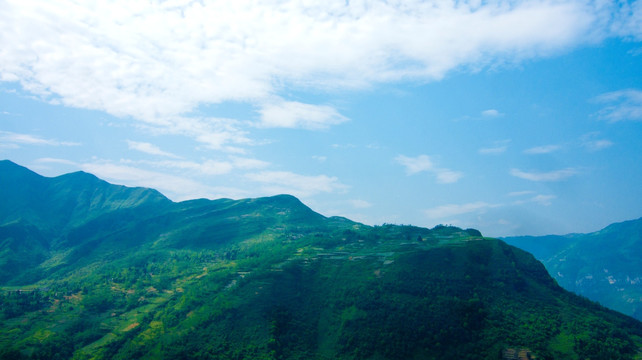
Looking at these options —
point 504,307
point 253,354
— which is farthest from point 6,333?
point 504,307

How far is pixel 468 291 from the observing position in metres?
189

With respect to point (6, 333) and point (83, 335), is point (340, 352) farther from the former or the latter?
point (6, 333)

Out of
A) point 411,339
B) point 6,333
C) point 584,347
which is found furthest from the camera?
point 6,333

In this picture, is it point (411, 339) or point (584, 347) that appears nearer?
point (584, 347)

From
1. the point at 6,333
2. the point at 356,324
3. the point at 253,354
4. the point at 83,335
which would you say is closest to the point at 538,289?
the point at 356,324

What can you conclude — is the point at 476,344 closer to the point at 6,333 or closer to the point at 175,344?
the point at 175,344

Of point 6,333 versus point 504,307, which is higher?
point 504,307

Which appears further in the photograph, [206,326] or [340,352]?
[206,326]

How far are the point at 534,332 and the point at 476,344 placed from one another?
26498mm

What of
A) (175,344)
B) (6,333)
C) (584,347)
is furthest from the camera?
(6,333)

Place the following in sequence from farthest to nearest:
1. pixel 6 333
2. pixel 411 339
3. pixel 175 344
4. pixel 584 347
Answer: pixel 6 333, pixel 175 344, pixel 411 339, pixel 584 347

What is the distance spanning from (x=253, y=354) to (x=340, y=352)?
119 feet

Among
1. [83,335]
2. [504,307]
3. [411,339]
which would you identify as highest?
[504,307]

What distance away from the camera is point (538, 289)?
651 feet
